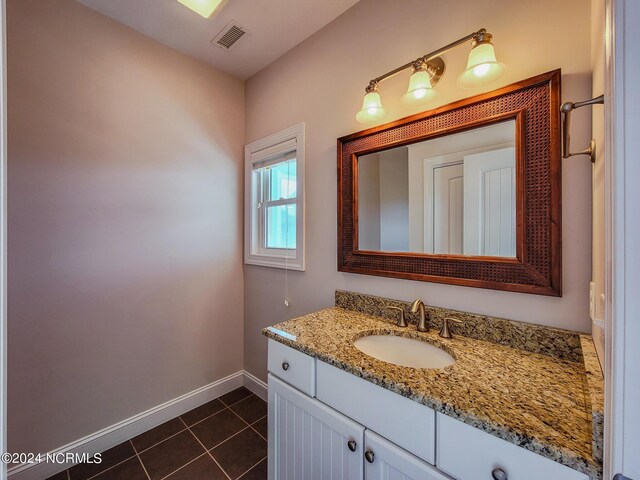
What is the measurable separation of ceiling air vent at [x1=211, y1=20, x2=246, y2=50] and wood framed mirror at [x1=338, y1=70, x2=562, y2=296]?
101cm

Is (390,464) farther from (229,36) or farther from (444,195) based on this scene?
(229,36)

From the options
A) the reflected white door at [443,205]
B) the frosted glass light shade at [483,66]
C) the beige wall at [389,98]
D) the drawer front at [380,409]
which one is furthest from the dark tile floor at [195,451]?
the frosted glass light shade at [483,66]

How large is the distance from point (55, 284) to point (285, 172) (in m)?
1.54

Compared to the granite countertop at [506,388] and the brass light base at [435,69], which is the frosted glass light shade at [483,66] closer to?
the brass light base at [435,69]

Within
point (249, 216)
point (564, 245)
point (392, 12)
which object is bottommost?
point (564, 245)

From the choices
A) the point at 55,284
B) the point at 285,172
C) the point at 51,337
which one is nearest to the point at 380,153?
the point at 285,172

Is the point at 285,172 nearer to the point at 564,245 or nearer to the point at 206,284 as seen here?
the point at 206,284

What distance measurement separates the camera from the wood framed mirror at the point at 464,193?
3.17 feet

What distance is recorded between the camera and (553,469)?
22.4 inches

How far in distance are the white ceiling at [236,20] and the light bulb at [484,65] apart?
0.96 metres

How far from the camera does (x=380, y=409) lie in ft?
2.80

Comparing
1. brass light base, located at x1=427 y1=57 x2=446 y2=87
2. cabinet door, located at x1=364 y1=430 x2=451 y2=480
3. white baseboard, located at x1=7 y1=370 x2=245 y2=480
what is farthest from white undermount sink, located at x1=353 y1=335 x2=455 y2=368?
white baseboard, located at x1=7 y1=370 x2=245 y2=480

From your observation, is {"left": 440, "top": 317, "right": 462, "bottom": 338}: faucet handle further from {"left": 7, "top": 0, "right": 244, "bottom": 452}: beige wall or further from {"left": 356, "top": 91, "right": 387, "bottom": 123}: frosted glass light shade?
{"left": 7, "top": 0, "right": 244, "bottom": 452}: beige wall

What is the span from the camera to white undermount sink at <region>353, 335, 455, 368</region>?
111 centimetres
